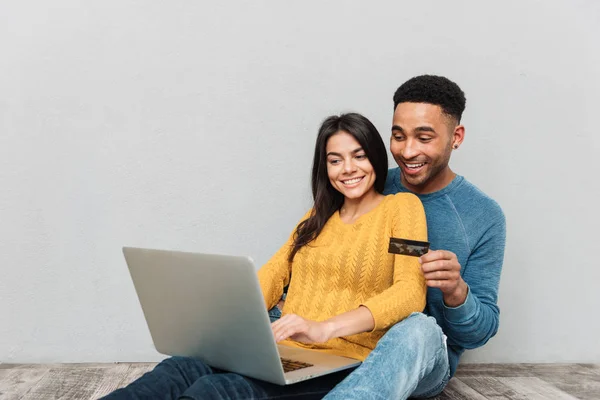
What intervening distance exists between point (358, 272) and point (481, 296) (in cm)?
33

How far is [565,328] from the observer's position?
2457 mm

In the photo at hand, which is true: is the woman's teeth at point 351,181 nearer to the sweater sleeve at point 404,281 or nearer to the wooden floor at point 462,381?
the sweater sleeve at point 404,281

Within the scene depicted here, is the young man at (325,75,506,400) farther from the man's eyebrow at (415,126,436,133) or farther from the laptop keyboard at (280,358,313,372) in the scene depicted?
the laptop keyboard at (280,358,313,372)

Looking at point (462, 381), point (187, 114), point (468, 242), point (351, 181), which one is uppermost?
point (187, 114)

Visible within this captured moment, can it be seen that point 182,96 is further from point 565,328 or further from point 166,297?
point 565,328

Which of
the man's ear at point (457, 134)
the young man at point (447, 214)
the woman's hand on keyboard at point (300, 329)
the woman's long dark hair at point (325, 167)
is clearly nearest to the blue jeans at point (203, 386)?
the woman's hand on keyboard at point (300, 329)

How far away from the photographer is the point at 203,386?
132 cm

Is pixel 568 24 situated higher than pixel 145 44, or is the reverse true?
pixel 568 24

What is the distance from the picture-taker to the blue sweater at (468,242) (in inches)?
67.8

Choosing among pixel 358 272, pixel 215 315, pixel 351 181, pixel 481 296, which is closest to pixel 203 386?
pixel 215 315

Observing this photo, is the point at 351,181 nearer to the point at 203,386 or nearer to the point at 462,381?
the point at 203,386

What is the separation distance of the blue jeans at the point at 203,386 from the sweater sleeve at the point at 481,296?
30 centimetres

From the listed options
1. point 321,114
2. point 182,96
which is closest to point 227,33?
point 182,96

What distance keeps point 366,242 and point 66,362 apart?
1196mm
